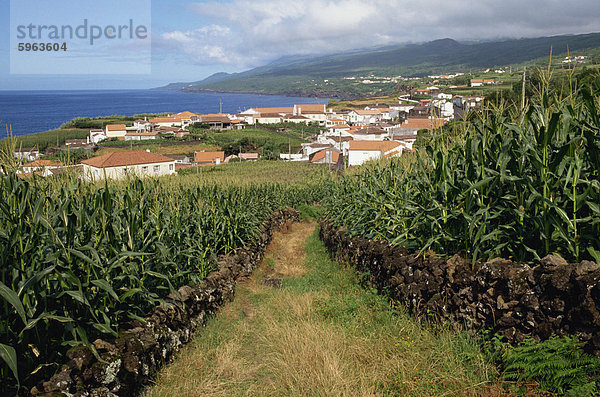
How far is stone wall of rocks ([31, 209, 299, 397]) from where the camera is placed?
3.64 m

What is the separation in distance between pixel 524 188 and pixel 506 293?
129 centimetres

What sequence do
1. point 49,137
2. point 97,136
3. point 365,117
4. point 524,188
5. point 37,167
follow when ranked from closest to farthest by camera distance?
point 524,188, point 37,167, point 49,137, point 97,136, point 365,117

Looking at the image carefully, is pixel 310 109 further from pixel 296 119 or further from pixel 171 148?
pixel 171 148

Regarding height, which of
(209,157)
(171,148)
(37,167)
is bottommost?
(37,167)

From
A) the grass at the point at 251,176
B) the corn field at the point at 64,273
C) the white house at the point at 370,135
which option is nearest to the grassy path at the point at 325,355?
the corn field at the point at 64,273

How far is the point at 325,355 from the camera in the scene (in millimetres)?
4652

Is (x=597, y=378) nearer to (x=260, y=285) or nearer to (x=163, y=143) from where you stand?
(x=260, y=285)

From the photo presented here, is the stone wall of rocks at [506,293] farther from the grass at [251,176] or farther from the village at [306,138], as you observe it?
the grass at [251,176]

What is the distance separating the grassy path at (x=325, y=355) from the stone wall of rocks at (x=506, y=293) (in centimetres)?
33

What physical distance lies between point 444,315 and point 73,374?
4.22 m

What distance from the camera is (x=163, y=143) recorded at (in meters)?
87.1

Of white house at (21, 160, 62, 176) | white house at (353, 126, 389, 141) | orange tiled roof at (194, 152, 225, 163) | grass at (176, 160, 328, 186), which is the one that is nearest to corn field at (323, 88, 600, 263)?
white house at (21, 160, 62, 176)

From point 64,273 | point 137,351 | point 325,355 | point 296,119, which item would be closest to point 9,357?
point 64,273

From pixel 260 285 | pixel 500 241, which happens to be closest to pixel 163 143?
pixel 260 285
